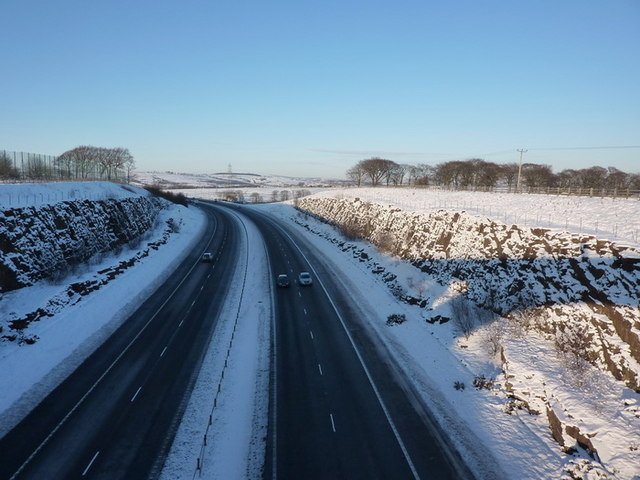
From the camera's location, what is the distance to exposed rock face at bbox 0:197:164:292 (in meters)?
31.3

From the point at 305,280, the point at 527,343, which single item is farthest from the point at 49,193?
the point at 527,343

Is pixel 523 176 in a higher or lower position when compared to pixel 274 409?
higher

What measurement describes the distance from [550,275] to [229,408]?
2234cm

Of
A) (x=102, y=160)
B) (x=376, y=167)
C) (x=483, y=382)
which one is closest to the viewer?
(x=483, y=382)

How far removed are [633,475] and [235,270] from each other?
4059cm

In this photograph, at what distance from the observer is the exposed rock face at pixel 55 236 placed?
103 ft

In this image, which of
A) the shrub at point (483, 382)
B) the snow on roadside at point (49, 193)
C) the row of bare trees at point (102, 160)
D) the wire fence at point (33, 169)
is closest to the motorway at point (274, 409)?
the shrub at point (483, 382)

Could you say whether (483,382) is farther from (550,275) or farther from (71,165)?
(71,165)

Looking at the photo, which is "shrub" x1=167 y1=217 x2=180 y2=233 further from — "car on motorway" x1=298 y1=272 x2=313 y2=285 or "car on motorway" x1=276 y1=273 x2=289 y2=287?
"car on motorway" x1=298 y1=272 x2=313 y2=285

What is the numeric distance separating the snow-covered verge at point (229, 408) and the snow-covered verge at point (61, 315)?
8.19 m

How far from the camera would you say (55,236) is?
37.8 meters

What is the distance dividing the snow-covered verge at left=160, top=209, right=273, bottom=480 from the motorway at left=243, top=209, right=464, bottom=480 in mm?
760

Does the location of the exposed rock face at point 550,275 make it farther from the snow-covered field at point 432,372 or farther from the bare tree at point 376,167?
the bare tree at point 376,167

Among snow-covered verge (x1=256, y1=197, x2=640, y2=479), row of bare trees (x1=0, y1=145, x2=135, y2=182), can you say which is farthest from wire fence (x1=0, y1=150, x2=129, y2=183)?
snow-covered verge (x1=256, y1=197, x2=640, y2=479)
